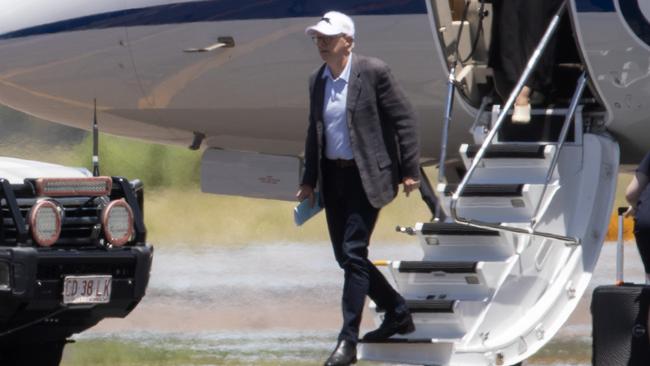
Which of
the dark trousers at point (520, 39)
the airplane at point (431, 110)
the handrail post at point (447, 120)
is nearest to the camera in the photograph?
the airplane at point (431, 110)

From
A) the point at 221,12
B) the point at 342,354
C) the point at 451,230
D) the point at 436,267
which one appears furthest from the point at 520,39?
the point at 342,354

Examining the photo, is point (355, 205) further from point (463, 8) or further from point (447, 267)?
point (463, 8)

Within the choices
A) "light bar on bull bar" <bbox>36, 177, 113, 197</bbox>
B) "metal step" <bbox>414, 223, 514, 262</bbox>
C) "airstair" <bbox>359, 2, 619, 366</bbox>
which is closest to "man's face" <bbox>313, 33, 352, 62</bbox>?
"airstair" <bbox>359, 2, 619, 366</bbox>

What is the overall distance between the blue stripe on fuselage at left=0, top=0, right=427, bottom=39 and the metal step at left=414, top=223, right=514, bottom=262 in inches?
62.3

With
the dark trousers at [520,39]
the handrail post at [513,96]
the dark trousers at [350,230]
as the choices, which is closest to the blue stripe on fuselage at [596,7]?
the handrail post at [513,96]

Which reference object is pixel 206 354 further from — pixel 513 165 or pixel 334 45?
pixel 334 45

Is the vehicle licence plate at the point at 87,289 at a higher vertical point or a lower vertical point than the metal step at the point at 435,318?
higher

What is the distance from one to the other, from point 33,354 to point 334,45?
2.37 m

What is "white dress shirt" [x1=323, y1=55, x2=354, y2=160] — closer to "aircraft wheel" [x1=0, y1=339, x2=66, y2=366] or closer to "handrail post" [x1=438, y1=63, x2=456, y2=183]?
"handrail post" [x1=438, y1=63, x2=456, y2=183]

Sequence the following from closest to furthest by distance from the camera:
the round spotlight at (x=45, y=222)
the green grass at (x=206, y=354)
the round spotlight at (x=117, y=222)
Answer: the round spotlight at (x=45, y=222) → the round spotlight at (x=117, y=222) → the green grass at (x=206, y=354)

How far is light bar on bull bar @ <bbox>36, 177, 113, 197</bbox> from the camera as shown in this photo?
1029 cm

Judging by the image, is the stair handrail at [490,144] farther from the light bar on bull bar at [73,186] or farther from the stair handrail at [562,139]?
the light bar on bull bar at [73,186]

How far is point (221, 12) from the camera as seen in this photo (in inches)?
516

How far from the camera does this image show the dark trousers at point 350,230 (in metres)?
10.5
